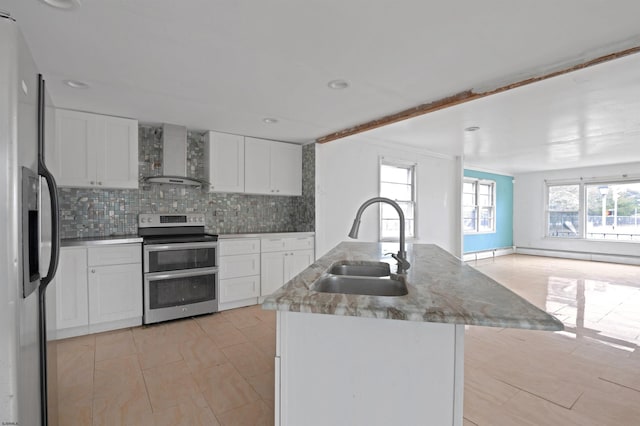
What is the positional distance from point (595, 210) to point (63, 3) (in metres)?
10.2

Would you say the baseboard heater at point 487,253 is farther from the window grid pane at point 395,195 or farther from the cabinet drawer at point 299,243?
the cabinet drawer at point 299,243

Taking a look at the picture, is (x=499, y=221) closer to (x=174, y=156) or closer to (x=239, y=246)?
(x=239, y=246)

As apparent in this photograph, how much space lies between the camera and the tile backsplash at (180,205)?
3457 mm

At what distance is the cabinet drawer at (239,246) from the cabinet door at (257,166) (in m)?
0.73

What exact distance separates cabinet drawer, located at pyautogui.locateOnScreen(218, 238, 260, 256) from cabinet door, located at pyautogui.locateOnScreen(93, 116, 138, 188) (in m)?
1.19

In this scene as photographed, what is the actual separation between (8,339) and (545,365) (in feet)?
10.7

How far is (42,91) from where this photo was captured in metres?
1.28

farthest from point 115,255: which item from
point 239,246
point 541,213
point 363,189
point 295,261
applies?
point 541,213

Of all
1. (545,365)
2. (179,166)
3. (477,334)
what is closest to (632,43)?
(545,365)

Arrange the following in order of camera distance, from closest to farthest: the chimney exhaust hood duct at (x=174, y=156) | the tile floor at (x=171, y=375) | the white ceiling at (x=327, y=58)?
the white ceiling at (x=327, y=58), the tile floor at (x=171, y=375), the chimney exhaust hood duct at (x=174, y=156)

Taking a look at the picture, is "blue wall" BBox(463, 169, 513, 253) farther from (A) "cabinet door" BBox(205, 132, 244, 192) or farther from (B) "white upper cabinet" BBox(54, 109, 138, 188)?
(B) "white upper cabinet" BBox(54, 109, 138, 188)

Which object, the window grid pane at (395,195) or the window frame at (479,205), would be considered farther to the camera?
the window frame at (479,205)

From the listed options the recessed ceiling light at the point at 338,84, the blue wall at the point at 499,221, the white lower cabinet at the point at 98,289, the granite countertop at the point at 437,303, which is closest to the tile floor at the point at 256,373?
the white lower cabinet at the point at 98,289

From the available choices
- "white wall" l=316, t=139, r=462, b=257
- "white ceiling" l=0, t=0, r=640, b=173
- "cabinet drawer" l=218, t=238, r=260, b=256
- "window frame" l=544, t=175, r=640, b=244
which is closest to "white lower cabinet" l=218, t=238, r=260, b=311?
"cabinet drawer" l=218, t=238, r=260, b=256
